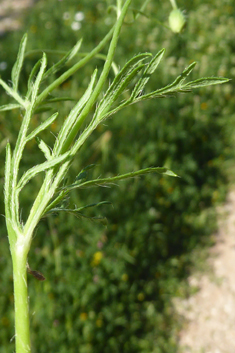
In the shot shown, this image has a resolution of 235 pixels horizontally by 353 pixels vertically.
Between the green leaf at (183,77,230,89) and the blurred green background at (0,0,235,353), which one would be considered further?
the blurred green background at (0,0,235,353)

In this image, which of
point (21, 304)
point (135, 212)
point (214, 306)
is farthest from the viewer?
point (214, 306)

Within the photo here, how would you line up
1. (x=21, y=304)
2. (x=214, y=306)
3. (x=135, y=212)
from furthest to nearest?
1. (x=214, y=306)
2. (x=135, y=212)
3. (x=21, y=304)

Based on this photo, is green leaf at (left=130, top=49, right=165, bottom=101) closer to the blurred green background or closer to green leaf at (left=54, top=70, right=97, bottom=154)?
green leaf at (left=54, top=70, right=97, bottom=154)

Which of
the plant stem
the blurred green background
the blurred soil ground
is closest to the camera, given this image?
the plant stem

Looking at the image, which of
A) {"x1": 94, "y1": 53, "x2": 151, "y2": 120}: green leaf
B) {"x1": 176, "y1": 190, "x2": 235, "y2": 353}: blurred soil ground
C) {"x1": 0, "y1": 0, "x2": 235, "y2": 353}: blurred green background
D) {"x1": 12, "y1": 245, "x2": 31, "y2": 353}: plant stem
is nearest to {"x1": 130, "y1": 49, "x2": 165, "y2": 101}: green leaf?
{"x1": 94, "y1": 53, "x2": 151, "y2": 120}: green leaf

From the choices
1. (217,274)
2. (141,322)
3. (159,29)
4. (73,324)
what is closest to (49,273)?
(73,324)

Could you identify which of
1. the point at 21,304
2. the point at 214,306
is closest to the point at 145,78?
the point at 21,304

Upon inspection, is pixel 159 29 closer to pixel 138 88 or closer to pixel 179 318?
pixel 179 318

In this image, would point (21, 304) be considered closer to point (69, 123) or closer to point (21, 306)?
point (21, 306)
